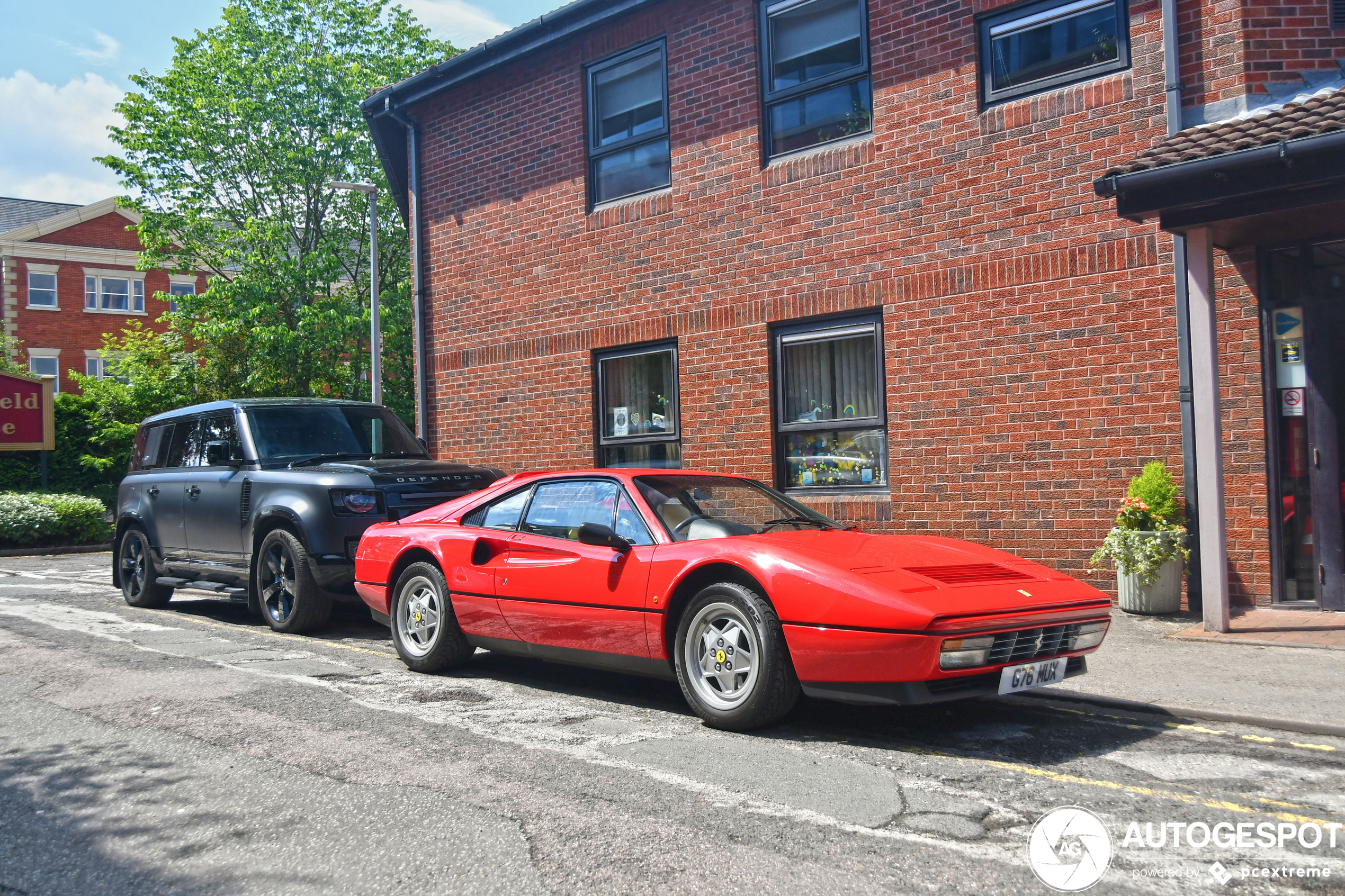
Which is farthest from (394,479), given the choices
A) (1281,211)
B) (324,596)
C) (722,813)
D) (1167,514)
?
(1281,211)

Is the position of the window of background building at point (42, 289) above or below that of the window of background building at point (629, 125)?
above

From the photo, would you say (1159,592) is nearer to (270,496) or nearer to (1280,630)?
(1280,630)

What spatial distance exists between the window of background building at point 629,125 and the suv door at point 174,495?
534cm

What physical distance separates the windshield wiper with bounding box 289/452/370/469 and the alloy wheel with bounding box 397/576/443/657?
267 centimetres

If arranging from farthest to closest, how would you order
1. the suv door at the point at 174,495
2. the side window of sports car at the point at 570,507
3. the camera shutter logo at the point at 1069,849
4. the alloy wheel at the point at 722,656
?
the suv door at the point at 174,495
the side window of sports car at the point at 570,507
the alloy wheel at the point at 722,656
the camera shutter logo at the point at 1069,849

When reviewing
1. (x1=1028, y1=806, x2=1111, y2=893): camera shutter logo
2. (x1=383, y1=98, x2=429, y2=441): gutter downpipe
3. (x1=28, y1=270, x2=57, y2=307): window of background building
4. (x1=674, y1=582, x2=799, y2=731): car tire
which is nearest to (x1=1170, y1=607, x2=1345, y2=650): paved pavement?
(x1=674, y1=582, x2=799, y2=731): car tire

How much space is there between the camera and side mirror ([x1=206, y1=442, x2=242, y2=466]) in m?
9.33

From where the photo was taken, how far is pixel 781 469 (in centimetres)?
1105

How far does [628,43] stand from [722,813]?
1040 centimetres

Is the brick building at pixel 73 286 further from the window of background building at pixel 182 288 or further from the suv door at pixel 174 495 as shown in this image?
the suv door at pixel 174 495

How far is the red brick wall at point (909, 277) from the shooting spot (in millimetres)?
8758

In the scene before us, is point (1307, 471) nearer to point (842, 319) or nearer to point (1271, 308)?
point (1271, 308)

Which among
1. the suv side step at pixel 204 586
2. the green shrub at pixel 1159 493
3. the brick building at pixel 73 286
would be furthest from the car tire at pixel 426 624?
the brick building at pixel 73 286

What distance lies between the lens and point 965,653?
4.51 meters
